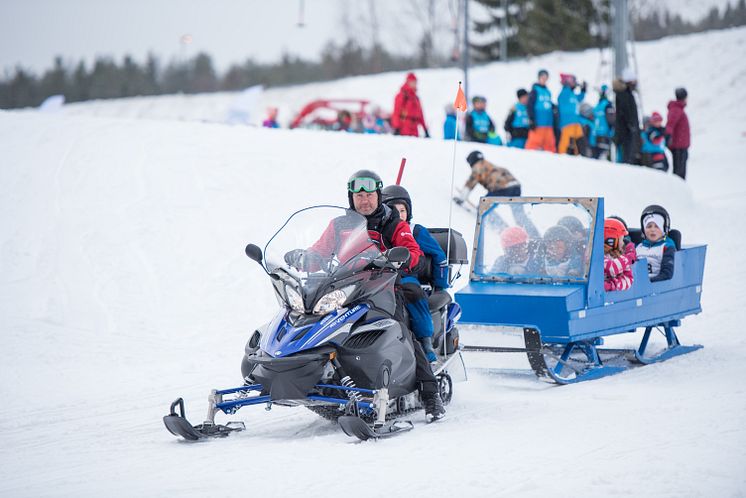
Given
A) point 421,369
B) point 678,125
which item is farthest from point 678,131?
point 421,369

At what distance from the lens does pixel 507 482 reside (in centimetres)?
459

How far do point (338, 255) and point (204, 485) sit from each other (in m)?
1.75

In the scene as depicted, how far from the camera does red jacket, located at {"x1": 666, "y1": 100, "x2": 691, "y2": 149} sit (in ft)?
61.3

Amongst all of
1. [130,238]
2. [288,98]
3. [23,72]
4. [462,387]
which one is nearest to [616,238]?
[462,387]

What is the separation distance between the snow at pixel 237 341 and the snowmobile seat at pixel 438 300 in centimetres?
75

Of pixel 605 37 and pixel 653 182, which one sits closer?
pixel 653 182

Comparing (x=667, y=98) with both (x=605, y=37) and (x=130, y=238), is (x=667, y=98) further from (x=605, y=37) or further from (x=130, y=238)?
(x=130, y=238)

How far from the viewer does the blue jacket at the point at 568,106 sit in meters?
18.1

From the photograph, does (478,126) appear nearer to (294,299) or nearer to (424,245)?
(424,245)

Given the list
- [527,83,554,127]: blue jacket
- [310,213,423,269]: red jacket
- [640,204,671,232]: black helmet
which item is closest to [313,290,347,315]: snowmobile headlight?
[310,213,423,269]: red jacket

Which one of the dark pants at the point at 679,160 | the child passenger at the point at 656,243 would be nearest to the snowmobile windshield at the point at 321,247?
the child passenger at the point at 656,243

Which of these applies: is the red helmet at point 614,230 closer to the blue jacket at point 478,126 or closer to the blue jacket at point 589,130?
the blue jacket at point 478,126

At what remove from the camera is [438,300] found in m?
6.84

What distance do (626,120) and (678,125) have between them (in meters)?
1.54
